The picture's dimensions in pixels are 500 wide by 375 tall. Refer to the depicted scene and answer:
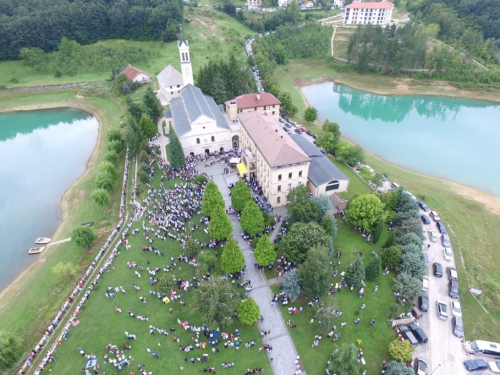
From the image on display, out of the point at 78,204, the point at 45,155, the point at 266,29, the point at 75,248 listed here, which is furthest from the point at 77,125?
the point at 266,29

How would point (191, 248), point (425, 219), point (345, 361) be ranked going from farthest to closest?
point (425, 219)
point (191, 248)
point (345, 361)

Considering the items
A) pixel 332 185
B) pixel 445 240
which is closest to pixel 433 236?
pixel 445 240

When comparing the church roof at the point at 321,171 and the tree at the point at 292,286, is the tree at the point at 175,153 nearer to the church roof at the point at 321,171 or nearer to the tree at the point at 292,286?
the church roof at the point at 321,171

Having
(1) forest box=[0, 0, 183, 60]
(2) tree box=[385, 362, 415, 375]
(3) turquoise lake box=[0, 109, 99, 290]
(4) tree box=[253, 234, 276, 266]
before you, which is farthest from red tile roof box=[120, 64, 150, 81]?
(2) tree box=[385, 362, 415, 375]

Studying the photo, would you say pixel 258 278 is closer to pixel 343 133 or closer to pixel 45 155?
pixel 343 133

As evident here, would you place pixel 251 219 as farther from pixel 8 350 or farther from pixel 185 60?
pixel 185 60

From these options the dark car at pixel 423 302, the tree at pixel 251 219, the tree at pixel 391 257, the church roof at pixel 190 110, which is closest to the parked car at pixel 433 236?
the tree at pixel 391 257

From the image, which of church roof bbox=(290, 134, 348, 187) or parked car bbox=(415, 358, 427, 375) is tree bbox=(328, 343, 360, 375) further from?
church roof bbox=(290, 134, 348, 187)
